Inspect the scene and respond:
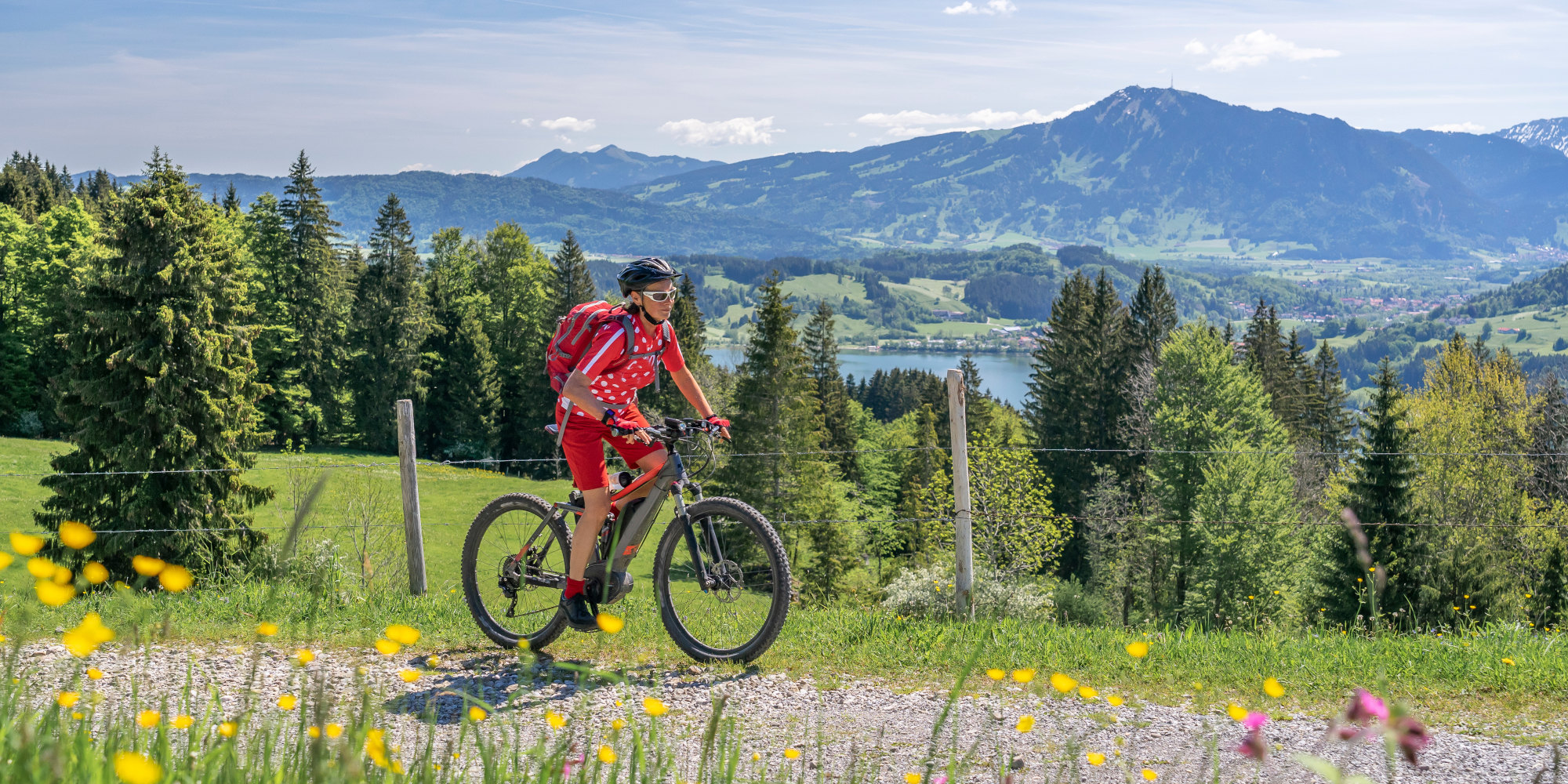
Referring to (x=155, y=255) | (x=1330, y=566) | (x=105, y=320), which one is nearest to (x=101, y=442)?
(x=105, y=320)

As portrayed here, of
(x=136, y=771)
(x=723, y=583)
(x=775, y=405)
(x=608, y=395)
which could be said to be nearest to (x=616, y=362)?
(x=608, y=395)

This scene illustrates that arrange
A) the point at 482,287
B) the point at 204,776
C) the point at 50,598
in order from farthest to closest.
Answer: the point at 482,287 → the point at 204,776 → the point at 50,598

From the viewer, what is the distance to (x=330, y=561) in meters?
7.63

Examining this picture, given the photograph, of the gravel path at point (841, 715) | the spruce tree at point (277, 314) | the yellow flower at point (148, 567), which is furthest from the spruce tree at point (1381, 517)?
the spruce tree at point (277, 314)

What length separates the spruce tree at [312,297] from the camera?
52.0 m

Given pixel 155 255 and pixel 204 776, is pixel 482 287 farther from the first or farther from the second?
pixel 204 776

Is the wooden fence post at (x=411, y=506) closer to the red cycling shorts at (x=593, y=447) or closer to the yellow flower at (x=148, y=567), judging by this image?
the red cycling shorts at (x=593, y=447)

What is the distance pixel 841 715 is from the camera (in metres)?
4.99

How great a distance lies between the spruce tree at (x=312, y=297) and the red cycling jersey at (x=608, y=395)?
5088cm

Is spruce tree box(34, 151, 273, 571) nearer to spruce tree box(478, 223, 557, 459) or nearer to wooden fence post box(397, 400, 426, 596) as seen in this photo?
wooden fence post box(397, 400, 426, 596)

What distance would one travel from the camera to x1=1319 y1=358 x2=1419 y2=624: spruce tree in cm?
2014

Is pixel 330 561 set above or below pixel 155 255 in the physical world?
below

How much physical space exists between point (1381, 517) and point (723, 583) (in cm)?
2485

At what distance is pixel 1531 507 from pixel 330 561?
130ft
